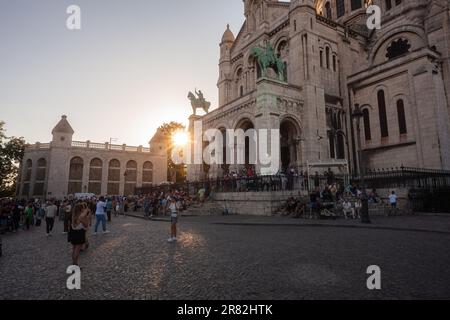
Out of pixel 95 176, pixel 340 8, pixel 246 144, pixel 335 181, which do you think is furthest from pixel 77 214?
pixel 340 8

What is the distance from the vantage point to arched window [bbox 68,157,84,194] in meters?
39.0

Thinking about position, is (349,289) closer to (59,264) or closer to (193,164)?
(59,264)

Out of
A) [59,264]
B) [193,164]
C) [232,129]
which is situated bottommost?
[59,264]

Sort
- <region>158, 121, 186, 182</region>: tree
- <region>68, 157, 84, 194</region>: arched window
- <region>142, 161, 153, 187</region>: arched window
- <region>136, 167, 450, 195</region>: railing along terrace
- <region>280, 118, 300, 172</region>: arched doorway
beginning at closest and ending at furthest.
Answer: <region>136, 167, 450, 195</region>: railing along terrace
<region>280, 118, 300, 172</region>: arched doorway
<region>68, 157, 84, 194</region>: arched window
<region>142, 161, 153, 187</region>: arched window
<region>158, 121, 186, 182</region>: tree

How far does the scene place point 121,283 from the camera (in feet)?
13.8

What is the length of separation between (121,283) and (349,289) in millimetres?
3441

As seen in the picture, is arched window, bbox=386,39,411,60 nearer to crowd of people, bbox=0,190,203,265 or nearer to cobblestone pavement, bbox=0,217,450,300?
crowd of people, bbox=0,190,203,265

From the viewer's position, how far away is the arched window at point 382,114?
23094 millimetres

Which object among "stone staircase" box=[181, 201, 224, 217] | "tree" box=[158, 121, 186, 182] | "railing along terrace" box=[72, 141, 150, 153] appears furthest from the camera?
A: "tree" box=[158, 121, 186, 182]

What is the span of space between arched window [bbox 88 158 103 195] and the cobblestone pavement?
3559cm

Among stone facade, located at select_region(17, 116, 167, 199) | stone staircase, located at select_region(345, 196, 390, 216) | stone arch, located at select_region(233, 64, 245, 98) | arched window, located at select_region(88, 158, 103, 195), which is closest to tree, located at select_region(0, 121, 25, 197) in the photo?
stone facade, located at select_region(17, 116, 167, 199)

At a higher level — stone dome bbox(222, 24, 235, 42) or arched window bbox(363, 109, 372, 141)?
stone dome bbox(222, 24, 235, 42)
